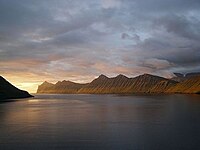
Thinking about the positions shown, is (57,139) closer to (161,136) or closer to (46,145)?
(46,145)

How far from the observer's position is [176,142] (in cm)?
3669

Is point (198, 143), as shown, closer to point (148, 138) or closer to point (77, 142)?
point (148, 138)

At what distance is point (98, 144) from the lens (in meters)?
36.4

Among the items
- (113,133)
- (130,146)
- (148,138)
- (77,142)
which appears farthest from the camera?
(113,133)

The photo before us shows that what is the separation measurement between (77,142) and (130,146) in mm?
7907

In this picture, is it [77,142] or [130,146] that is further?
[77,142]

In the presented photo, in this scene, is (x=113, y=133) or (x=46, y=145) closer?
(x=46, y=145)

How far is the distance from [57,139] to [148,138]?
1413 cm

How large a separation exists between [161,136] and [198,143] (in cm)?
682

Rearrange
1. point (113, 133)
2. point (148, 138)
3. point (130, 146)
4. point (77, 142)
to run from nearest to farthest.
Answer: point (130, 146)
point (77, 142)
point (148, 138)
point (113, 133)

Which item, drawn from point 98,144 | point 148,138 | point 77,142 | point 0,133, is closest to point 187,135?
point 148,138

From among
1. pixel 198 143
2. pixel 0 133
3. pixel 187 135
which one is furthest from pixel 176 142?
pixel 0 133

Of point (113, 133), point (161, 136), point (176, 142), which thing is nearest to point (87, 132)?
point (113, 133)

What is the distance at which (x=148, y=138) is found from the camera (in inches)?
1576
